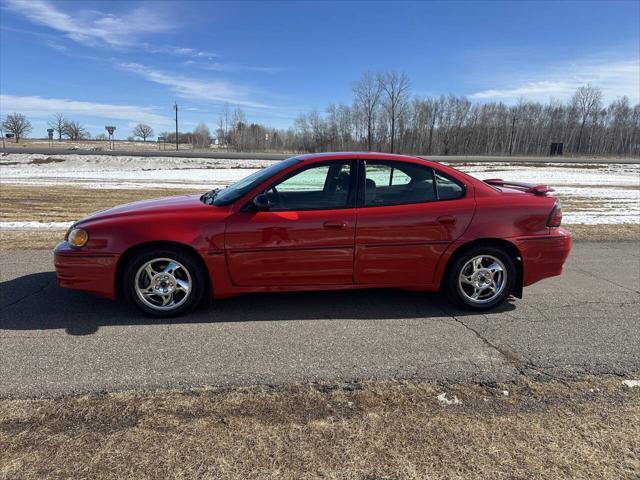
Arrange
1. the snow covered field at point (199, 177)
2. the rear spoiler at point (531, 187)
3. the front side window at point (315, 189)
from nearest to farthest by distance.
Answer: the front side window at point (315, 189)
the rear spoiler at point (531, 187)
the snow covered field at point (199, 177)

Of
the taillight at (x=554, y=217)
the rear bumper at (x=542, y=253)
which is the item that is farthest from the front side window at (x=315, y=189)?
the taillight at (x=554, y=217)

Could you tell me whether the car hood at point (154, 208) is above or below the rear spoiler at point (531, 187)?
below

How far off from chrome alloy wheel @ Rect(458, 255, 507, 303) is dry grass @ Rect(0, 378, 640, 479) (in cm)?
153

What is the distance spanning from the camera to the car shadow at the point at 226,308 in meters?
4.14

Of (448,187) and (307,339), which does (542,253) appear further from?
(307,339)

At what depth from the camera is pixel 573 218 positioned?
1027 centimetres

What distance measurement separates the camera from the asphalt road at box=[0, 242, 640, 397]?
3211 mm

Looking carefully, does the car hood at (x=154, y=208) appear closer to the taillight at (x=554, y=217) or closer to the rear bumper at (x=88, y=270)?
the rear bumper at (x=88, y=270)

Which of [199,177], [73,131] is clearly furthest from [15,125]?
[199,177]

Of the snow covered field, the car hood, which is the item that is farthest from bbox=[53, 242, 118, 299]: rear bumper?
the snow covered field

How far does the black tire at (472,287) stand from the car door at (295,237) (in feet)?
3.53

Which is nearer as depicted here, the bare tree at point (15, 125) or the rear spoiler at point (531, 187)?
the rear spoiler at point (531, 187)

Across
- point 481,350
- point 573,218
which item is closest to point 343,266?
point 481,350

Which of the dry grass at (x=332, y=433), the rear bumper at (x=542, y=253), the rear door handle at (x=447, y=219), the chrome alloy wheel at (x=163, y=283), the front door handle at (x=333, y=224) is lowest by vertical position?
the dry grass at (x=332, y=433)
